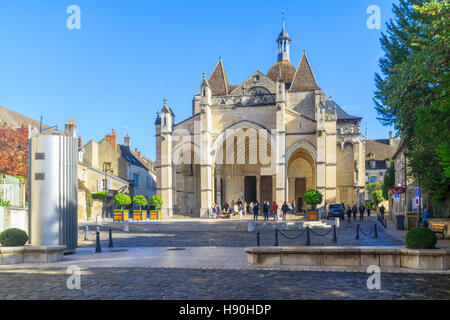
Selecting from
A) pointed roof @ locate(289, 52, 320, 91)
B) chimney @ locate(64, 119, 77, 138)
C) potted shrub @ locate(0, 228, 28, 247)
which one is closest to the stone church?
pointed roof @ locate(289, 52, 320, 91)

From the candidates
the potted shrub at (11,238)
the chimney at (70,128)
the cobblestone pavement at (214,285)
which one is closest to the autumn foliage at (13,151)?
the chimney at (70,128)

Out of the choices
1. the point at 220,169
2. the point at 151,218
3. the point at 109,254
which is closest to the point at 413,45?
the point at 109,254

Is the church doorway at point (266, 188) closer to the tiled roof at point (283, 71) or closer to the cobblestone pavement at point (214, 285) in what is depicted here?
the tiled roof at point (283, 71)

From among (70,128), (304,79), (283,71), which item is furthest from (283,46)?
(70,128)

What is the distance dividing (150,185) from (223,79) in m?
18.8

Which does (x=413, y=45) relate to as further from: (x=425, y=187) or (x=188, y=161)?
(x=188, y=161)

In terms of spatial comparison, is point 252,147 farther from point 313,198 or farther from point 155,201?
point 313,198

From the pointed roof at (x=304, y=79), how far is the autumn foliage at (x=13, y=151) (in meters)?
26.8

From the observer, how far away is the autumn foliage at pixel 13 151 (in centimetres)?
2762

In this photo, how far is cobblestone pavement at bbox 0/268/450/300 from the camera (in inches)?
257

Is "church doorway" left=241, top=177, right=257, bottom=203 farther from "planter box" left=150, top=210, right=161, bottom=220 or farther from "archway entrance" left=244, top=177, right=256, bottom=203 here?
"planter box" left=150, top=210, right=161, bottom=220

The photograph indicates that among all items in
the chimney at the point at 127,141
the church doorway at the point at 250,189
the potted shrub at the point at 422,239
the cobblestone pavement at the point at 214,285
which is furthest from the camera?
the chimney at the point at 127,141
